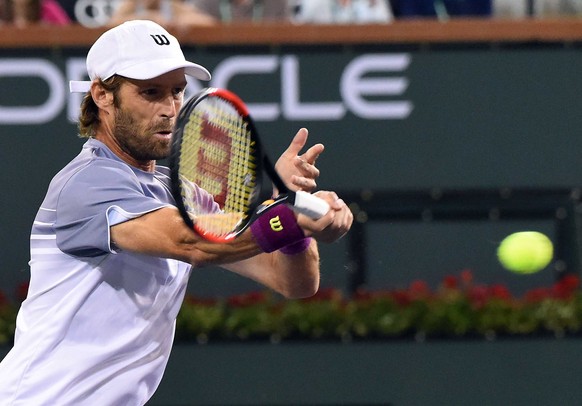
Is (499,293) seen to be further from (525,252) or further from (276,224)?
(276,224)

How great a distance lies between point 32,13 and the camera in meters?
7.13

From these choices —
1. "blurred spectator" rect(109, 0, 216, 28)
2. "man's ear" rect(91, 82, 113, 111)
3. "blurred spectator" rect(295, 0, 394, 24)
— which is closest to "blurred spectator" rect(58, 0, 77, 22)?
"blurred spectator" rect(109, 0, 216, 28)

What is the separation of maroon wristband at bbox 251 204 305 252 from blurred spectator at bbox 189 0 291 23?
4.18m

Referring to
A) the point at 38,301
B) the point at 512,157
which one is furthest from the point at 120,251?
the point at 512,157

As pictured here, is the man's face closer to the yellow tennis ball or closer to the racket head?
the racket head

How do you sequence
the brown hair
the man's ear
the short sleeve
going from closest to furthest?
the short sleeve < the man's ear < the brown hair

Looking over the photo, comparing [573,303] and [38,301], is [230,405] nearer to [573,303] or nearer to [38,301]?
[573,303]

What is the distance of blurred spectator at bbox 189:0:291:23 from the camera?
731cm

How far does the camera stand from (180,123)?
3.18 m

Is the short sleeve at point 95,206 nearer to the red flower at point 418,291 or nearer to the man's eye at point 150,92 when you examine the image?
the man's eye at point 150,92

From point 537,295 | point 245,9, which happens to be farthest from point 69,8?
point 537,295

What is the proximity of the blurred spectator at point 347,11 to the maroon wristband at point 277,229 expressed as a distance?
4.18 metres

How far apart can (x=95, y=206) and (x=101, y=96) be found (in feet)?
1.40

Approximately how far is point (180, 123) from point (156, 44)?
1.40ft
